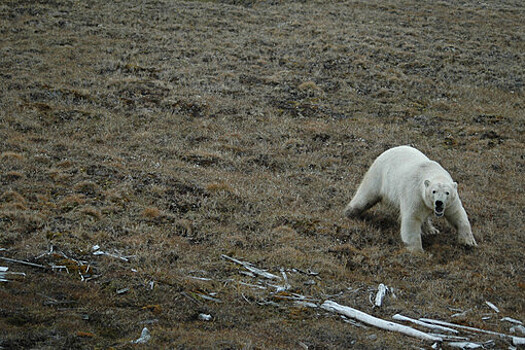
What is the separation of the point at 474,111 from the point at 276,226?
12588mm

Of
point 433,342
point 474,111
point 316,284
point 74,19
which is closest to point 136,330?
point 316,284

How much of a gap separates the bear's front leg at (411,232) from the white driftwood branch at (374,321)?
3138 mm

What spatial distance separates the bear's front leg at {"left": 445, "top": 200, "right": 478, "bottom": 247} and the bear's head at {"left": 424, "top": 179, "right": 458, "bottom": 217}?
54cm

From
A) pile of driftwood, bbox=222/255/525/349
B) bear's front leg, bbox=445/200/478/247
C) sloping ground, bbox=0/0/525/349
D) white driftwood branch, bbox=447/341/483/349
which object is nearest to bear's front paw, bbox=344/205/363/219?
sloping ground, bbox=0/0/525/349

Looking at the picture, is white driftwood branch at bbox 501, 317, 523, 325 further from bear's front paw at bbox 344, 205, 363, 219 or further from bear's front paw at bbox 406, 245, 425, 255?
bear's front paw at bbox 344, 205, 363, 219

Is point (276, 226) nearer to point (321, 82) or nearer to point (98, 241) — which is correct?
point (98, 241)

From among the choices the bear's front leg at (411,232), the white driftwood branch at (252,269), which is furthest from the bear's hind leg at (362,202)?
the white driftwood branch at (252,269)

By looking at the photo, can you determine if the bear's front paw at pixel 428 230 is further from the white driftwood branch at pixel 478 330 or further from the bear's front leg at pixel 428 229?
the white driftwood branch at pixel 478 330

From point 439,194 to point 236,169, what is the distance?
626 cm

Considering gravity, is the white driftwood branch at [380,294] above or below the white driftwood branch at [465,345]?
below

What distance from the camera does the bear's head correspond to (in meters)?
9.26

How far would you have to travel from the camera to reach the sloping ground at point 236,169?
268 inches

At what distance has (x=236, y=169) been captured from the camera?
14.1m

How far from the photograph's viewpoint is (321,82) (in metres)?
22.3
